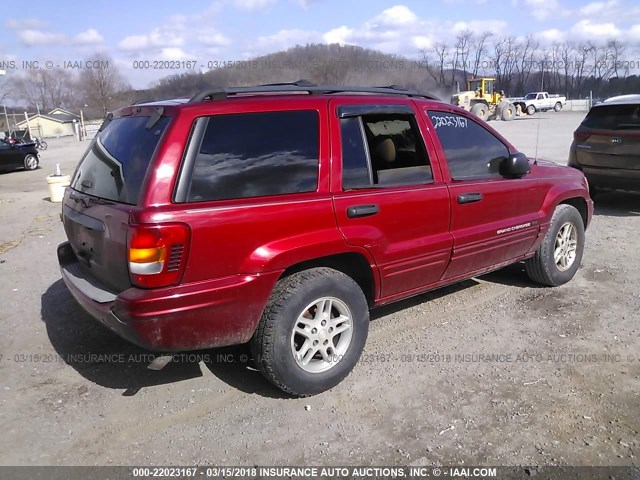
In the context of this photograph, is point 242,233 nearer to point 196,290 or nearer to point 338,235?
point 196,290

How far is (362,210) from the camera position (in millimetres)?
3354

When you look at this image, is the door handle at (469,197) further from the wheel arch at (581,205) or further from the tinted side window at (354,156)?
the wheel arch at (581,205)

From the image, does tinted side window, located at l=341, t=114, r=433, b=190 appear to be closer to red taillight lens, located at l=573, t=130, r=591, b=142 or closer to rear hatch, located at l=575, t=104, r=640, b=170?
rear hatch, located at l=575, t=104, r=640, b=170

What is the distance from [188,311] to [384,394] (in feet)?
4.52

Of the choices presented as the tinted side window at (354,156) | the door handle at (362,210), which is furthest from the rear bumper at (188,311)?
the tinted side window at (354,156)

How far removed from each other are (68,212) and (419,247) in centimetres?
248

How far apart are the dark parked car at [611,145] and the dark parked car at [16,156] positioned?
1871 cm

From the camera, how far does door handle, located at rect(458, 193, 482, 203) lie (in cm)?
394

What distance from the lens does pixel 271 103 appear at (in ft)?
10.5

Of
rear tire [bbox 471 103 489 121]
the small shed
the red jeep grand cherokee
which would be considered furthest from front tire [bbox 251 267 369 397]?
the small shed

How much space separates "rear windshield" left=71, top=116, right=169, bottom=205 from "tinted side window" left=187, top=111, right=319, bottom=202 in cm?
30

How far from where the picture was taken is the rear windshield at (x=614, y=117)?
303 inches

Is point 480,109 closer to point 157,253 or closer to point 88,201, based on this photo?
point 88,201

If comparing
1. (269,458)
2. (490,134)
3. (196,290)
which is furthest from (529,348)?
(196,290)
